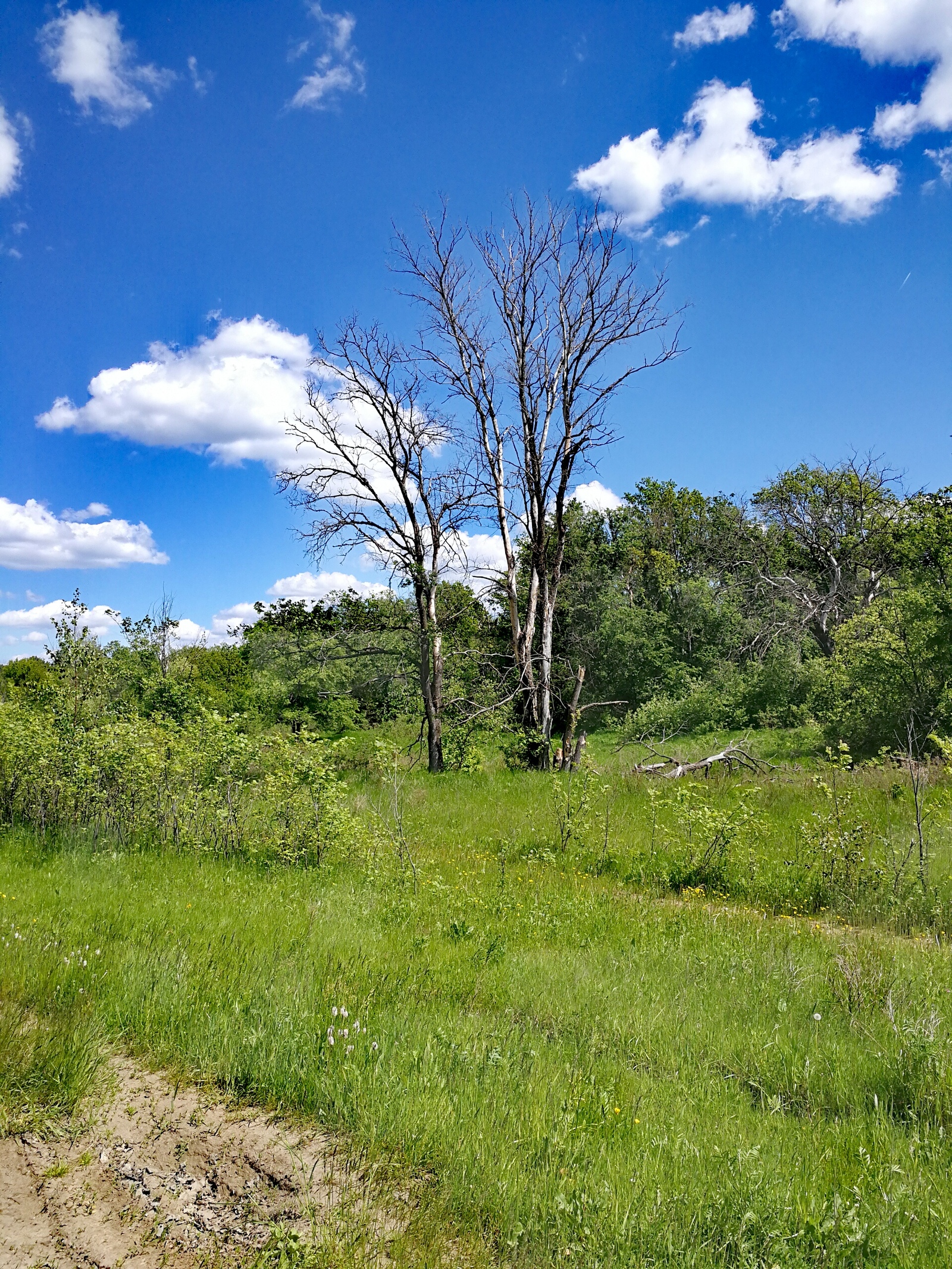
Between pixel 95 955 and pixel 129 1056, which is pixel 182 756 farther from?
pixel 129 1056

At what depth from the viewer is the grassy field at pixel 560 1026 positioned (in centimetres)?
300

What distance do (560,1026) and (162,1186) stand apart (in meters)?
2.67

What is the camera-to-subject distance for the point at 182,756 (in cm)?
1000

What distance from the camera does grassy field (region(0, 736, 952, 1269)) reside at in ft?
9.86

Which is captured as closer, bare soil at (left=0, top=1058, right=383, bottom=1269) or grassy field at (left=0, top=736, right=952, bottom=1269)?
bare soil at (left=0, top=1058, right=383, bottom=1269)

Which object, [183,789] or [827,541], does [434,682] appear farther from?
[827,541]

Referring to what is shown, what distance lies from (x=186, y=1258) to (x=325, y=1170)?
60cm

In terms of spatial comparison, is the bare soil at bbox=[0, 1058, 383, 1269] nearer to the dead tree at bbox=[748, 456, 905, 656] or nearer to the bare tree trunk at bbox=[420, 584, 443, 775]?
the bare tree trunk at bbox=[420, 584, 443, 775]

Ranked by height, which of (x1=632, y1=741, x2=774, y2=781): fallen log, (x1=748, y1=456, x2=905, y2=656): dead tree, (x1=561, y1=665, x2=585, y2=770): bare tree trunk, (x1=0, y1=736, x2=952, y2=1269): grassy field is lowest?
(x1=0, y1=736, x2=952, y2=1269): grassy field

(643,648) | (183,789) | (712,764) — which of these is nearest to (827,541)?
(643,648)

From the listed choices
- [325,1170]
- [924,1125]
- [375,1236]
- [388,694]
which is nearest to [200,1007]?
[325,1170]

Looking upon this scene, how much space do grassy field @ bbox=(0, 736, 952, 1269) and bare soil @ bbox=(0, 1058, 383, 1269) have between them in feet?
0.65

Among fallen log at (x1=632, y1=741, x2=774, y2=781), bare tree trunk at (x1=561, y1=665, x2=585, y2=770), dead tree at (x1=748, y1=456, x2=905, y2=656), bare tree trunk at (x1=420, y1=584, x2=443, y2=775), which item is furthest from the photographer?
A: dead tree at (x1=748, y1=456, x2=905, y2=656)

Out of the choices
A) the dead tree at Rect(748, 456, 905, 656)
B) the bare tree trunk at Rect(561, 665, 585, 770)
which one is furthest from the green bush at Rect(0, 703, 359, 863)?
the dead tree at Rect(748, 456, 905, 656)
